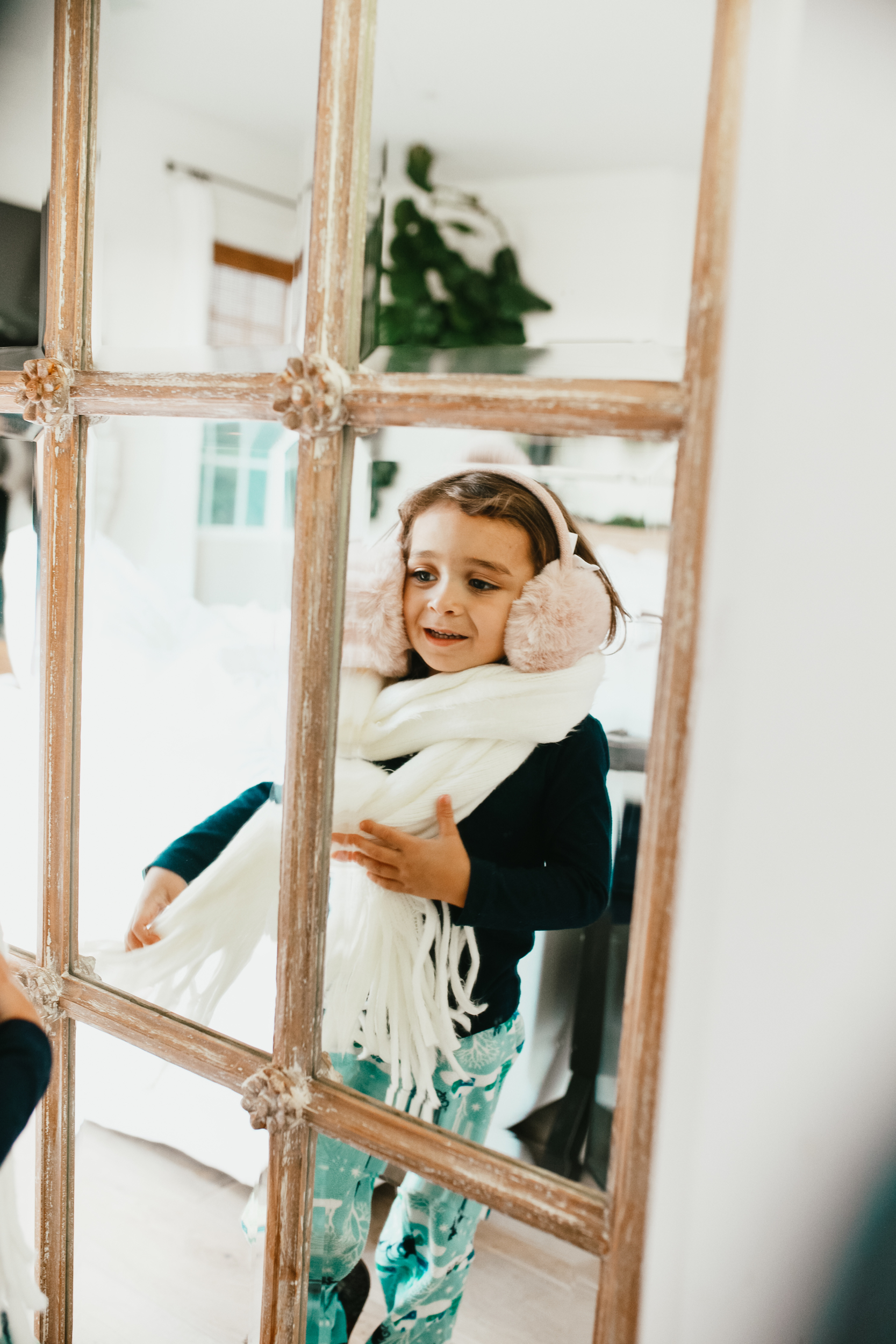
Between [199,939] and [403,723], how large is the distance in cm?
32

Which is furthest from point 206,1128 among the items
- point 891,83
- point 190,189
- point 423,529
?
point 891,83

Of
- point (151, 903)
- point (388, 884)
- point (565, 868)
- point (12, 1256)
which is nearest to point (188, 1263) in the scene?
point (12, 1256)

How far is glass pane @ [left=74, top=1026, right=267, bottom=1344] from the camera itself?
84cm

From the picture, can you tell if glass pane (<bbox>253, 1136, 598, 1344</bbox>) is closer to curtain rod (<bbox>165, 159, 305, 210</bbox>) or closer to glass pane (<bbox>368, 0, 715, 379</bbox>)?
glass pane (<bbox>368, 0, 715, 379</bbox>)

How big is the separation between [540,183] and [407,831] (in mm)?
489

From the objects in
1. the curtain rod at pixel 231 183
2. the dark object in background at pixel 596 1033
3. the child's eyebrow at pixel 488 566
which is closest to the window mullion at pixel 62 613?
the curtain rod at pixel 231 183

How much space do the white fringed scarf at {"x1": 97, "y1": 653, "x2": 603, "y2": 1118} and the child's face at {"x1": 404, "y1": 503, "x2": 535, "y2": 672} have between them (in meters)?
0.02

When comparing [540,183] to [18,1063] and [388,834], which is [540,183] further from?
[18,1063]

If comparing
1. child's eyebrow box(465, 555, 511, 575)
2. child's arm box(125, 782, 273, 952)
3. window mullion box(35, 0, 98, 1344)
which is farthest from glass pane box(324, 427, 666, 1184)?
window mullion box(35, 0, 98, 1344)

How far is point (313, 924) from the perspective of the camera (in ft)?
2.52

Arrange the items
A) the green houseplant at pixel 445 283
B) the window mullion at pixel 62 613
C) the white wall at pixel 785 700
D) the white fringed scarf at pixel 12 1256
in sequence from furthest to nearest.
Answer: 1. the window mullion at pixel 62 613
2. the white fringed scarf at pixel 12 1256
3. the green houseplant at pixel 445 283
4. the white wall at pixel 785 700

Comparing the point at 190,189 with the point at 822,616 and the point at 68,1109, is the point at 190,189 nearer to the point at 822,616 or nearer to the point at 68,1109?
the point at 822,616

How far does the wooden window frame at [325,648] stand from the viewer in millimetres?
587

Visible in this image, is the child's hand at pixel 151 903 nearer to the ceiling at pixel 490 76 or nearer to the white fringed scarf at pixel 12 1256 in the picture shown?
the white fringed scarf at pixel 12 1256
